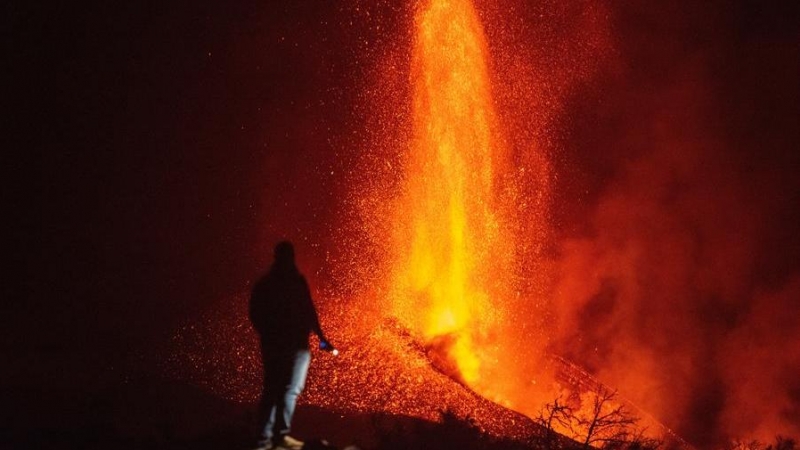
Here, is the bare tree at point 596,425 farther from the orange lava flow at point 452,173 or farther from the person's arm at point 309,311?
the person's arm at point 309,311

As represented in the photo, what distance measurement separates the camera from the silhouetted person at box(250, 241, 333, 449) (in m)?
3.96

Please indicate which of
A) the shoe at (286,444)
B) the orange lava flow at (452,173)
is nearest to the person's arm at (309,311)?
the shoe at (286,444)

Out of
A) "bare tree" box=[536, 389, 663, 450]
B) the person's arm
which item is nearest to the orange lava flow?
"bare tree" box=[536, 389, 663, 450]

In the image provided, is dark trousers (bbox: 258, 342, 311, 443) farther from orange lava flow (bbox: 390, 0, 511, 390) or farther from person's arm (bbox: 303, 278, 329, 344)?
orange lava flow (bbox: 390, 0, 511, 390)

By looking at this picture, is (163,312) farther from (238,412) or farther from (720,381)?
(720,381)

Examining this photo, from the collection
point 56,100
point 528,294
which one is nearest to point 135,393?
point 56,100

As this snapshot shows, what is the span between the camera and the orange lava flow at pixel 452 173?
33.1 feet

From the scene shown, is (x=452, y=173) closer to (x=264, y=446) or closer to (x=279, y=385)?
(x=279, y=385)

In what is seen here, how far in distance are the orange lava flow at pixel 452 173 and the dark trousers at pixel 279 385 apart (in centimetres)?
566

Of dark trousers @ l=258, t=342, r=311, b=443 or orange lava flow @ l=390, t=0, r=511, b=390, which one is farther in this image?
orange lava flow @ l=390, t=0, r=511, b=390

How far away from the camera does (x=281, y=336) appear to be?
13.0 ft

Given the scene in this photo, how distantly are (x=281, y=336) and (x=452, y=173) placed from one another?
714 cm

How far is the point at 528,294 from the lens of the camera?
40.1ft

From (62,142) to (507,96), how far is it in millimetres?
8570
